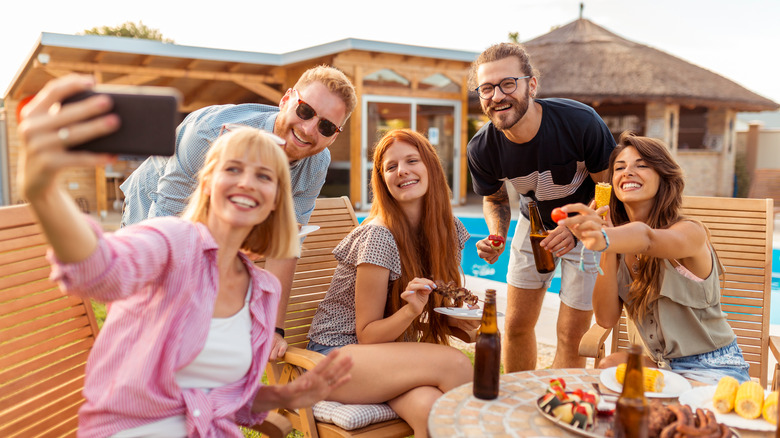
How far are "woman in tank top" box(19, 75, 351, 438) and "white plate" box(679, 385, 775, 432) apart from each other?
1016mm

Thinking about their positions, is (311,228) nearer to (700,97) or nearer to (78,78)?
(78,78)

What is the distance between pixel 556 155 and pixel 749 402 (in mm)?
1788

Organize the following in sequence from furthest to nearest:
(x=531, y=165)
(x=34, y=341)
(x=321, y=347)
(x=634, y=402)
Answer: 1. (x=531, y=165)
2. (x=321, y=347)
3. (x=34, y=341)
4. (x=634, y=402)

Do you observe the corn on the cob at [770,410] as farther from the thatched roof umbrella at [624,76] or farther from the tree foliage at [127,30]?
the tree foliage at [127,30]

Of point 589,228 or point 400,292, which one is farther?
point 400,292

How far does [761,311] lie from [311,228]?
7.50ft

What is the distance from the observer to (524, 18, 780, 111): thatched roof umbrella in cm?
1488

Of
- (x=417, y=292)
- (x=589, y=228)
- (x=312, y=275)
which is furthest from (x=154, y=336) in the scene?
(x=312, y=275)

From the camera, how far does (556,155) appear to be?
123 inches

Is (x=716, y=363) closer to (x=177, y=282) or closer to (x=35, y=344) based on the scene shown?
(x=177, y=282)

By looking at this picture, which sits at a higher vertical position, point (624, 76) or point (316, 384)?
point (624, 76)

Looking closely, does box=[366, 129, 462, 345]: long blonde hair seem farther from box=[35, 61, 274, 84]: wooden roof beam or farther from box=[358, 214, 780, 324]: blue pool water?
box=[35, 61, 274, 84]: wooden roof beam

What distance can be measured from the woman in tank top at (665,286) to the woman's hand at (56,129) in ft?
6.29

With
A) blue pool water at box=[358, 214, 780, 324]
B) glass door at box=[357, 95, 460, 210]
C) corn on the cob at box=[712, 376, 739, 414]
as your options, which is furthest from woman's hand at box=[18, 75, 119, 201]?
glass door at box=[357, 95, 460, 210]
